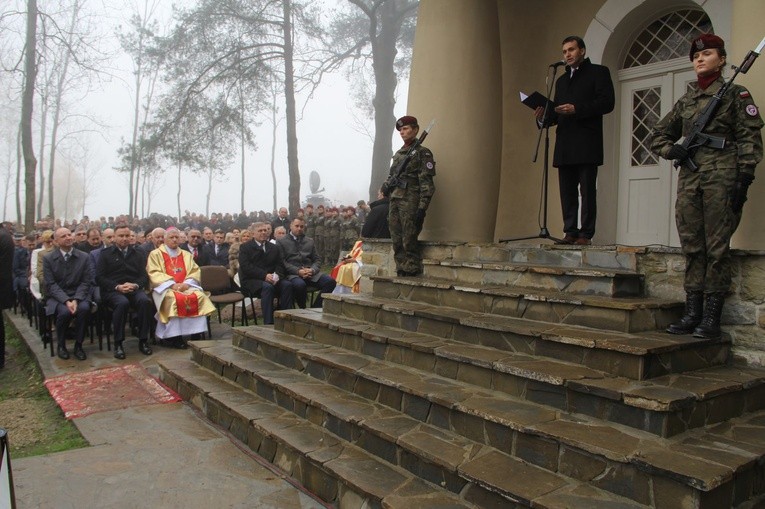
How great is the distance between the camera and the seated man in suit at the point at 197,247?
1055 cm

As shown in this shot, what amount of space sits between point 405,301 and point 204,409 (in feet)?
7.22

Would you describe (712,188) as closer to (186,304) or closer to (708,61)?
(708,61)

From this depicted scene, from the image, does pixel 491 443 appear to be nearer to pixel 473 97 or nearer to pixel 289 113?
pixel 473 97

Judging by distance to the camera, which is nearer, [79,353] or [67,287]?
[79,353]

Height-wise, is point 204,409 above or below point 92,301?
Result: below

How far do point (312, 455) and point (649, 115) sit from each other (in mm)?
5195

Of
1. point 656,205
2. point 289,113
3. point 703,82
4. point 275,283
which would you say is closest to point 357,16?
point 289,113

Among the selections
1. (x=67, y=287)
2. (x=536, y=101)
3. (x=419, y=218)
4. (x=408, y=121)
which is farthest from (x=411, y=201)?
(x=67, y=287)

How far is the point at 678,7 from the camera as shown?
6223 mm

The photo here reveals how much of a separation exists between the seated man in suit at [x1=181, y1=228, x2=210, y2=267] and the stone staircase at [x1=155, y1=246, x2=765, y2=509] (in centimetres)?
512

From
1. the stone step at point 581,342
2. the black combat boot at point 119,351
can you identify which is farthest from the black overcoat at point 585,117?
the black combat boot at point 119,351

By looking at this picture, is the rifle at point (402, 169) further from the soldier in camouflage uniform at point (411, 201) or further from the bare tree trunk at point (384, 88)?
the bare tree trunk at point (384, 88)

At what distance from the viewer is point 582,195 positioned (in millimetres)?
5625

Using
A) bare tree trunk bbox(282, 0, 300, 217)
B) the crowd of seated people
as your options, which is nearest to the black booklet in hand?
the crowd of seated people
